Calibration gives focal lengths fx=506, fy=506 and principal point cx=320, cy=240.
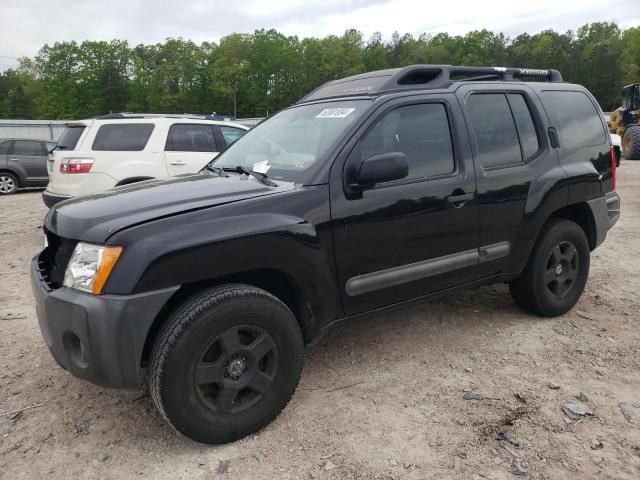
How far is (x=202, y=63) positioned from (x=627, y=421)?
8332cm

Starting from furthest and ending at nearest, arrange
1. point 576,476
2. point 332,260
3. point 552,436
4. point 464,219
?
point 464,219 < point 332,260 < point 552,436 < point 576,476

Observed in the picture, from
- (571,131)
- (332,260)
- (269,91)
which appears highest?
(269,91)

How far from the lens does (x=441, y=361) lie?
137 inches

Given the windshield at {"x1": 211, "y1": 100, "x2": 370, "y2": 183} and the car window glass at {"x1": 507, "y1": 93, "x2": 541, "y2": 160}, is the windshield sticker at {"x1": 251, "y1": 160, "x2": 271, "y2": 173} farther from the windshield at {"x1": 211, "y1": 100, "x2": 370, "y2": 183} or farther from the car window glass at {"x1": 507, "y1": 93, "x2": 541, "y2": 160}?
the car window glass at {"x1": 507, "y1": 93, "x2": 541, "y2": 160}

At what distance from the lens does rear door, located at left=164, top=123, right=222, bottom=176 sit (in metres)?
7.32

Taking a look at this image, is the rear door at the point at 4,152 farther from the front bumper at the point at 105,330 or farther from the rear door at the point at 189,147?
the front bumper at the point at 105,330

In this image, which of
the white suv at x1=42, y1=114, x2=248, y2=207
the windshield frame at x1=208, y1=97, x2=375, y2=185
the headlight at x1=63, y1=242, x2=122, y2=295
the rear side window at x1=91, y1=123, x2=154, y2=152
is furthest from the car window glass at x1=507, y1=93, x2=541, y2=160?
the rear side window at x1=91, y1=123, x2=154, y2=152

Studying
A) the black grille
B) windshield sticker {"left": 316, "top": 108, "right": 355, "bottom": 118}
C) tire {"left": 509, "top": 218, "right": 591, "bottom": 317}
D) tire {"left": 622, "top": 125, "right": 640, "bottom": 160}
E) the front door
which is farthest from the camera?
tire {"left": 622, "top": 125, "right": 640, "bottom": 160}

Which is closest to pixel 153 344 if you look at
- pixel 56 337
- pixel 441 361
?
pixel 56 337

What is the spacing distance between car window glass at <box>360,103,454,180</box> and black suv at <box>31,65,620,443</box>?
11 mm

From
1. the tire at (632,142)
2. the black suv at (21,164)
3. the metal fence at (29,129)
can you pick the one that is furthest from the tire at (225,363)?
the metal fence at (29,129)

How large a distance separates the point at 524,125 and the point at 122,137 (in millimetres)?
5506

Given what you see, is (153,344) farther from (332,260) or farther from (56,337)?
(332,260)

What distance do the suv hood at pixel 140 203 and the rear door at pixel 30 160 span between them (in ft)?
40.2
